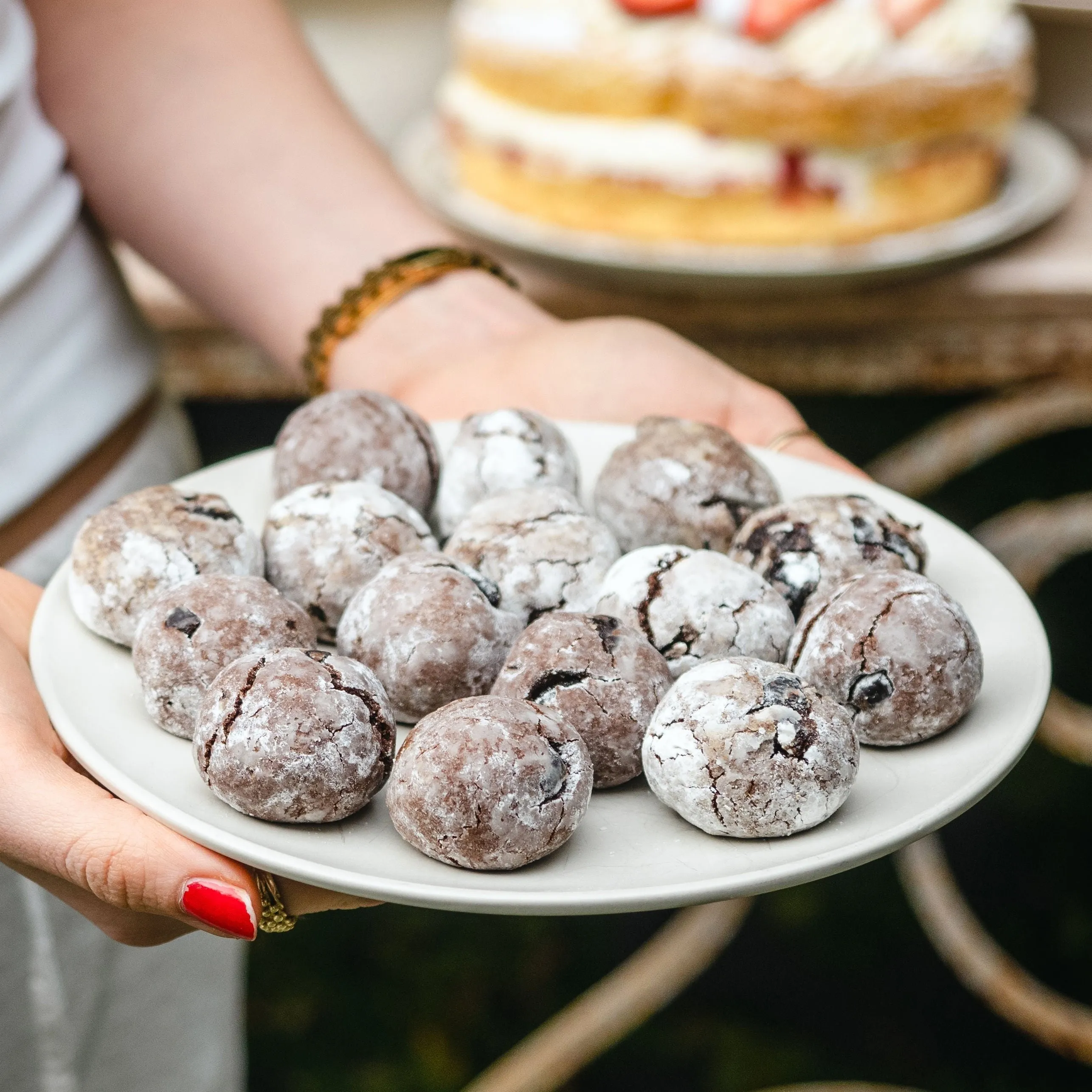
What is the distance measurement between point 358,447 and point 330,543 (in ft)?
0.30

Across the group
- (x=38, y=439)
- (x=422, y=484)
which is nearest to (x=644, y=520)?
(x=422, y=484)

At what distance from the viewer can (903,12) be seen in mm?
1242

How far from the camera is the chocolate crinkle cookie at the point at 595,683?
25.1 inches

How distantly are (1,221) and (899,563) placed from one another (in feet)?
2.08

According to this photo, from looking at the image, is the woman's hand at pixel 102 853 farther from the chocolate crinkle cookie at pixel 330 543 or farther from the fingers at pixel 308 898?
the chocolate crinkle cookie at pixel 330 543

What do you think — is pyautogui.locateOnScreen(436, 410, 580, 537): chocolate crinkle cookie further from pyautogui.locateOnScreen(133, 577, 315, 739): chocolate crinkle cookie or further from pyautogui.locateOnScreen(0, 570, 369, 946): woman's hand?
pyautogui.locateOnScreen(0, 570, 369, 946): woman's hand

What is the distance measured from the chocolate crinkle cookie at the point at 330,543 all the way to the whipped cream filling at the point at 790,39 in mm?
704

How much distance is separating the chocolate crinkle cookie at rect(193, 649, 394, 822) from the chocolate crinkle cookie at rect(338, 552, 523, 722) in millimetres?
43

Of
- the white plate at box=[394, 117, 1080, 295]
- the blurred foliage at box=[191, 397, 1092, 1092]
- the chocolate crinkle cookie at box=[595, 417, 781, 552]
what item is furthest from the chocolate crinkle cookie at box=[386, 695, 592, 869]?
the blurred foliage at box=[191, 397, 1092, 1092]

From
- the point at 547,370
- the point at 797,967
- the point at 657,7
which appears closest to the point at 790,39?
the point at 657,7

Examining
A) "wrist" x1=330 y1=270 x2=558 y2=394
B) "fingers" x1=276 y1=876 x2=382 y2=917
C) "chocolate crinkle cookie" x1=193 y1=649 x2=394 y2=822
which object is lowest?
"wrist" x1=330 y1=270 x2=558 y2=394

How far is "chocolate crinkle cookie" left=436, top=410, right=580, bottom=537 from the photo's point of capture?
32.4 inches

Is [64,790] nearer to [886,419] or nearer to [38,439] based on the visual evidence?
[38,439]

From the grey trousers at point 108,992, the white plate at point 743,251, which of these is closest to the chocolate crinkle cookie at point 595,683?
the grey trousers at point 108,992
